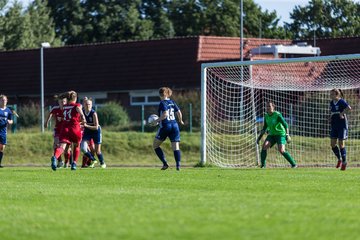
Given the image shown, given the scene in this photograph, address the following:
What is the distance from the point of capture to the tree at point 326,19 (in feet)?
232

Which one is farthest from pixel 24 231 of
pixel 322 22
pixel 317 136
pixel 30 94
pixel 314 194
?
pixel 322 22

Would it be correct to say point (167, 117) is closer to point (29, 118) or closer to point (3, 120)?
point (3, 120)

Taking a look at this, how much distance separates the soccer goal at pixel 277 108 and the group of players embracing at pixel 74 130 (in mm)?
3583

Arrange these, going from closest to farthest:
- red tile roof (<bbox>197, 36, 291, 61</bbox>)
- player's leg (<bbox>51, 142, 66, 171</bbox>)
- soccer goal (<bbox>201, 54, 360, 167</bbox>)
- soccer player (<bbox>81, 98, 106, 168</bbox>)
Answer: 1. player's leg (<bbox>51, 142, 66, 171</bbox>)
2. soccer player (<bbox>81, 98, 106, 168</bbox>)
3. soccer goal (<bbox>201, 54, 360, 167</bbox>)
4. red tile roof (<bbox>197, 36, 291, 61</bbox>)

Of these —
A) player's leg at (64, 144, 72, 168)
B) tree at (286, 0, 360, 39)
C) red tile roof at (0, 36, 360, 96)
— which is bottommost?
player's leg at (64, 144, 72, 168)

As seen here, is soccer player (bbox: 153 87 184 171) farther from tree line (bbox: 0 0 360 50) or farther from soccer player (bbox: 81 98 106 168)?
tree line (bbox: 0 0 360 50)

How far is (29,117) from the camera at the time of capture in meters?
46.0

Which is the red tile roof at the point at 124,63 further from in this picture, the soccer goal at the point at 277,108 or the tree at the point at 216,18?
the tree at the point at 216,18

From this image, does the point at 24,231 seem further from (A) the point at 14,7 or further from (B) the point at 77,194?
(A) the point at 14,7

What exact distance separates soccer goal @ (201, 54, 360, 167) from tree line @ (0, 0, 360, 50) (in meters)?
38.2

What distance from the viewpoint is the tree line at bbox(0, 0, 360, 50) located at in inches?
2835

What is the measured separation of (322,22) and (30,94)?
2795 centimetres

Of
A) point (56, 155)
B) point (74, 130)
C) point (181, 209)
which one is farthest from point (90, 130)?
point (181, 209)

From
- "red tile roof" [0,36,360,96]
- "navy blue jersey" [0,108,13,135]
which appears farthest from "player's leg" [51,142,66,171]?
"red tile roof" [0,36,360,96]
